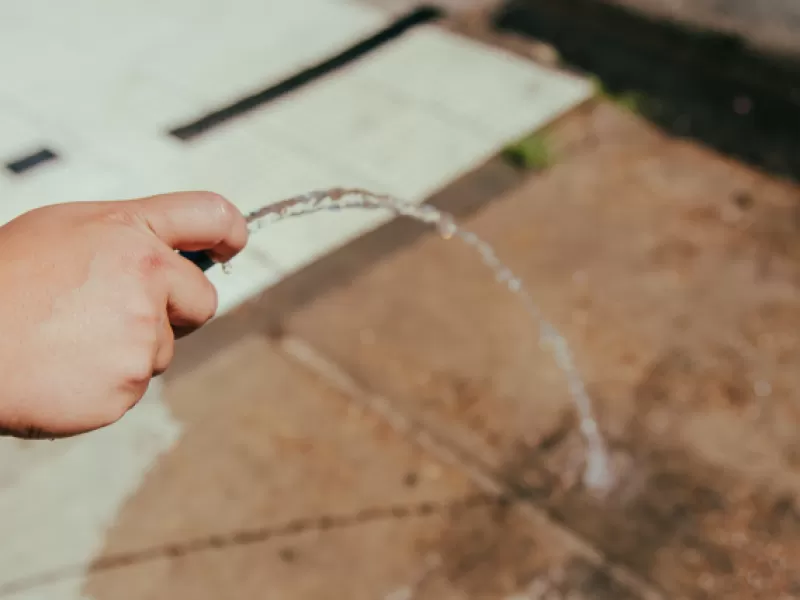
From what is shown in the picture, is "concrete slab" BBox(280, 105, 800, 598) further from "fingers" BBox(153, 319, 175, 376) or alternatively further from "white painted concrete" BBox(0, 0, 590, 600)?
"fingers" BBox(153, 319, 175, 376)

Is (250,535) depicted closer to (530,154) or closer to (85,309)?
(85,309)

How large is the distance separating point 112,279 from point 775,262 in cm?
332

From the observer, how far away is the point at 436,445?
9.12ft

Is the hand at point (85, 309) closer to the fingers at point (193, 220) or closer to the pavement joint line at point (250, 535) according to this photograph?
the fingers at point (193, 220)

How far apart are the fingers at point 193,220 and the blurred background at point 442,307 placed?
1449 mm

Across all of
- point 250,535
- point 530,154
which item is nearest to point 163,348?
point 250,535

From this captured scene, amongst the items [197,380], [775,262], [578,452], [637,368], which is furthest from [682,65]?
[197,380]

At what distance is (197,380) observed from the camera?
9.82 ft

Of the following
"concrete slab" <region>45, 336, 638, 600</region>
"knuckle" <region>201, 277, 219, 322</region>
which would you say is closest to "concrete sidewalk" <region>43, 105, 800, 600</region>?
"concrete slab" <region>45, 336, 638, 600</region>

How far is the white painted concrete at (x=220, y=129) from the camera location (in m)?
2.74

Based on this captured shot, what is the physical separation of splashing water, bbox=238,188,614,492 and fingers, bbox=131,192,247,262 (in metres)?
0.43

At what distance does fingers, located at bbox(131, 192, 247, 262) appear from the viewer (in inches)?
52.1

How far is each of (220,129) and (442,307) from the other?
6.31 feet

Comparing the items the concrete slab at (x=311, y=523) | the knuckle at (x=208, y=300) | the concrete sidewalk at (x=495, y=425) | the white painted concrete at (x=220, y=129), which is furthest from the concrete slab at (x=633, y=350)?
the knuckle at (x=208, y=300)
